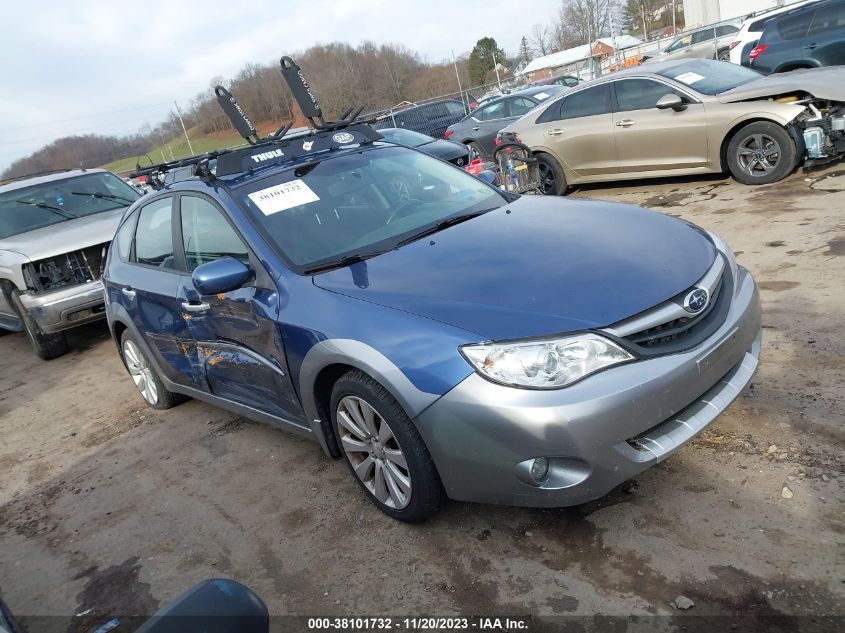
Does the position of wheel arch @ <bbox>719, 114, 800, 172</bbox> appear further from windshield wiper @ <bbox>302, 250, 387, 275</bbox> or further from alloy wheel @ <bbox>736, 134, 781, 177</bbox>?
windshield wiper @ <bbox>302, 250, 387, 275</bbox>

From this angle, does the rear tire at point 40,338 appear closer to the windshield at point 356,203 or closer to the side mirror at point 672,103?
the windshield at point 356,203

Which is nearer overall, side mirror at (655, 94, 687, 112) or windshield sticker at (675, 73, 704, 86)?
side mirror at (655, 94, 687, 112)

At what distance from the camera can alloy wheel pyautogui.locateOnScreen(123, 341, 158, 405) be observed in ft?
16.4

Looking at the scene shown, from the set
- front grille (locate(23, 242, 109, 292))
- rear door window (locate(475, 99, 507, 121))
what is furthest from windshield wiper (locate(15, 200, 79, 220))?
rear door window (locate(475, 99, 507, 121))

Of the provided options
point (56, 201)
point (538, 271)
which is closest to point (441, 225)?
point (538, 271)

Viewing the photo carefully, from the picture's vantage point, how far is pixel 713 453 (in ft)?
9.63

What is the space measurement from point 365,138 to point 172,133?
67.9 metres

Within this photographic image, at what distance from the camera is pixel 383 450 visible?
9.26 ft

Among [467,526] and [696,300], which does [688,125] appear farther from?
[467,526]

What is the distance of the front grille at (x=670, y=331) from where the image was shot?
241cm

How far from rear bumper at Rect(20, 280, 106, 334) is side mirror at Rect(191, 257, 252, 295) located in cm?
425

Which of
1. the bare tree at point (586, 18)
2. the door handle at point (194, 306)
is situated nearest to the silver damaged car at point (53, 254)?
the door handle at point (194, 306)

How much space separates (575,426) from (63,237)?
6655mm

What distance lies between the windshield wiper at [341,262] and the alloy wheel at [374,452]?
63 cm
